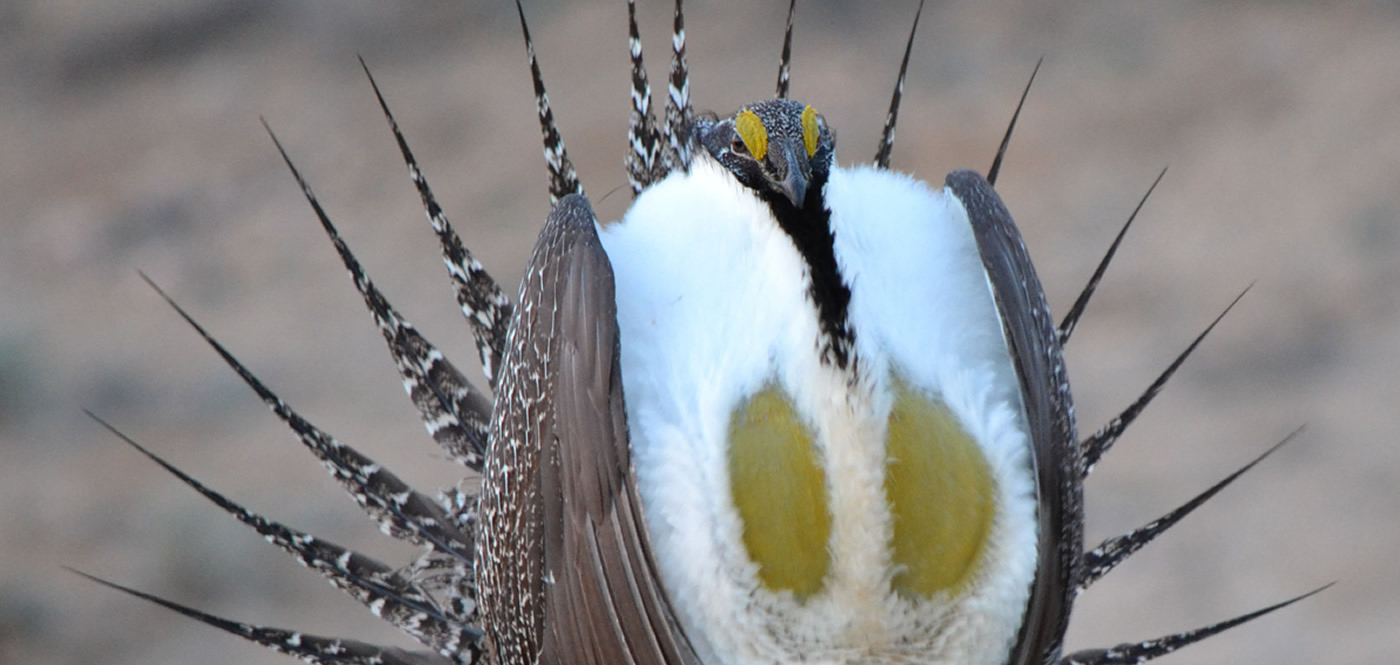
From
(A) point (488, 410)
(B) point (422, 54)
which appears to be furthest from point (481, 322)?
(B) point (422, 54)

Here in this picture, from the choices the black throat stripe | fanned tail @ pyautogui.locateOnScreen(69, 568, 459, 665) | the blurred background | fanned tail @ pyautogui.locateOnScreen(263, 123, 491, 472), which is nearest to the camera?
the black throat stripe

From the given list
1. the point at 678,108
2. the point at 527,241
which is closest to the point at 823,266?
the point at 678,108

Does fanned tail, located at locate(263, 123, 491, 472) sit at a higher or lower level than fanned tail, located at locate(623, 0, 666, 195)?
lower

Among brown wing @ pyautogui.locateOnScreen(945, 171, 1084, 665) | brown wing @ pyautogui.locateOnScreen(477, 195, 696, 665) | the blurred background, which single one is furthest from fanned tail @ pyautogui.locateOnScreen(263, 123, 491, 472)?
the blurred background

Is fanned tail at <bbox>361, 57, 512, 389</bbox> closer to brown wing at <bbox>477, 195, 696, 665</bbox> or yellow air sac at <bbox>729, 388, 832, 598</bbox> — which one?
brown wing at <bbox>477, 195, 696, 665</bbox>

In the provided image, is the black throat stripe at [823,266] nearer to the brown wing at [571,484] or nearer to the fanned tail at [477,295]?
the brown wing at [571,484]

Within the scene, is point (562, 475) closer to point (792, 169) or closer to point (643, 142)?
point (792, 169)
